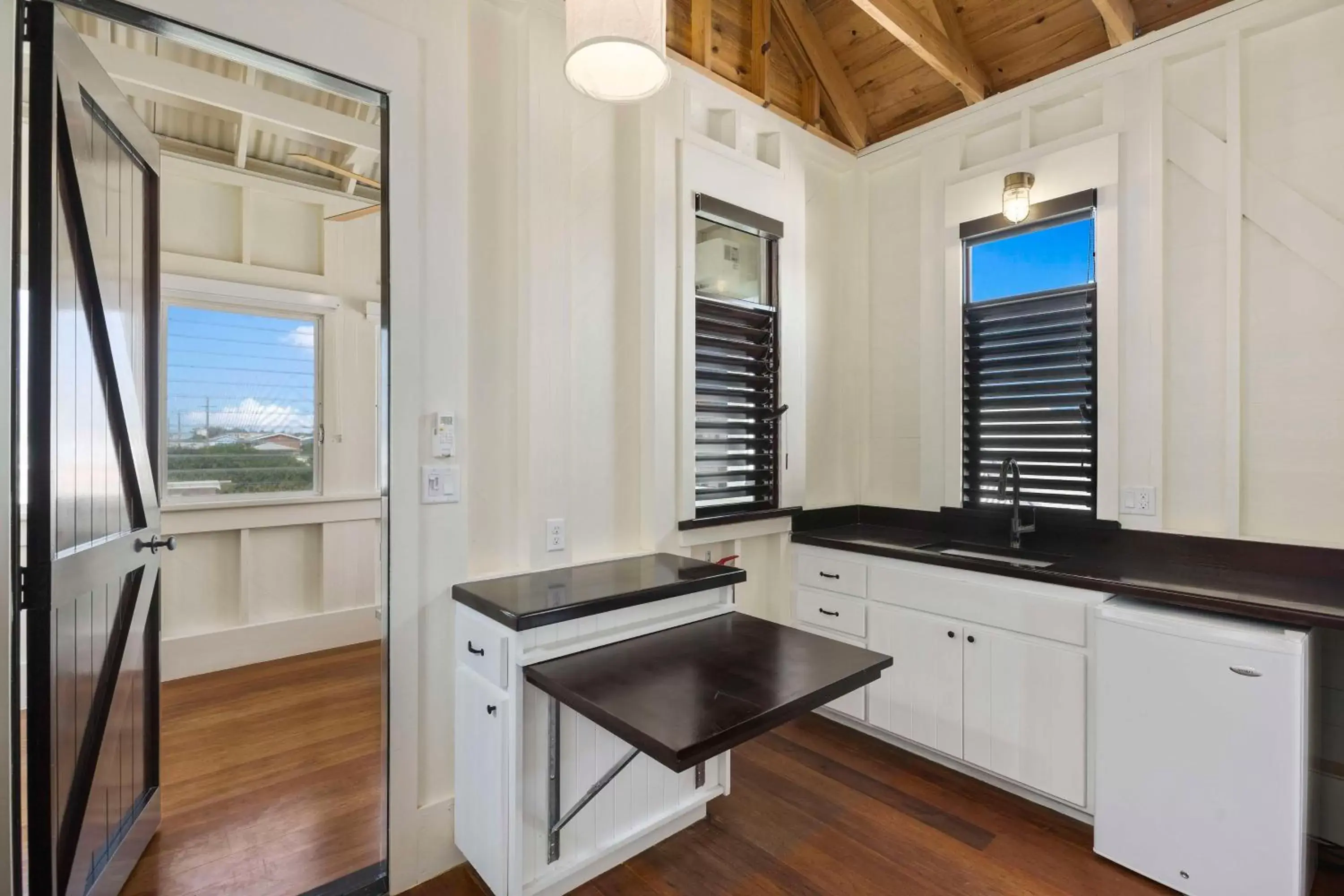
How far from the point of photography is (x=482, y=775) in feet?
6.31

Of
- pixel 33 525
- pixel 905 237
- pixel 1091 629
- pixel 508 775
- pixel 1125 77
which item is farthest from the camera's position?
pixel 905 237

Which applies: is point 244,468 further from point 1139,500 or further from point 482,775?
point 1139,500

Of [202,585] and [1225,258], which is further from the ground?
[1225,258]

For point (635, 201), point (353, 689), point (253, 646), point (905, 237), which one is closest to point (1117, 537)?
point (905, 237)

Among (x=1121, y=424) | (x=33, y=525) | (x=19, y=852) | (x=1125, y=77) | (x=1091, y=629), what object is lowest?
(x=19, y=852)

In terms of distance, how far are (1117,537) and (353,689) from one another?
12.9ft

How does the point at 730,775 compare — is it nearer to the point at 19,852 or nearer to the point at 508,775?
the point at 508,775

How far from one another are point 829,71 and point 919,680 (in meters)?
3.11

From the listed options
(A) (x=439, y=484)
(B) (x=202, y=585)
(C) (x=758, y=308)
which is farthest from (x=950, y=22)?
(B) (x=202, y=585)

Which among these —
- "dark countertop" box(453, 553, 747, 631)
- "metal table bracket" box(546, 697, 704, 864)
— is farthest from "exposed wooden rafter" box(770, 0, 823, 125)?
"metal table bracket" box(546, 697, 704, 864)

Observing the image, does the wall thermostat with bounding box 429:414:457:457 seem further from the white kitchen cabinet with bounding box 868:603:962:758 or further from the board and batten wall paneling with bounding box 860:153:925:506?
the board and batten wall paneling with bounding box 860:153:925:506

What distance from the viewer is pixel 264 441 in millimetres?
4152

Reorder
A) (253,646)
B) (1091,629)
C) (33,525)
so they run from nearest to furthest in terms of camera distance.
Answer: (33,525) < (1091,629) < (253,646)

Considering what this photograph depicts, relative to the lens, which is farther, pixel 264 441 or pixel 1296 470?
pixel 264 441
